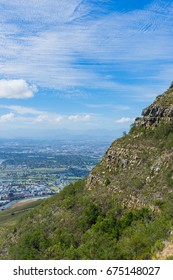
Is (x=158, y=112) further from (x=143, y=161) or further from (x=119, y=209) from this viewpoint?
(x=119, y=209)

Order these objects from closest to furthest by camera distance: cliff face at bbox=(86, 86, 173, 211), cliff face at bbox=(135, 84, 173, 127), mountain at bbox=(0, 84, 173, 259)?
mountain at bbox=(0, 84, 173, 259)
cliff face at bbox=(86, 86, 173, 211)
cliff face at bbox=(135, 84, 173, 127)

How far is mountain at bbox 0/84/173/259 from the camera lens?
23.9 metres

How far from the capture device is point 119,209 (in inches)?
1241

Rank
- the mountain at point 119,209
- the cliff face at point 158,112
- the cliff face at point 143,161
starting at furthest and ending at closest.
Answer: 1. the cliff face at point 158,112
2. the cliff face at point 143,161
3. the mountain at point 119,209

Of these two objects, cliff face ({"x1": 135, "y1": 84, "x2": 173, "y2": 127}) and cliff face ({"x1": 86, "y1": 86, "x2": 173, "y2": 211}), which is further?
cliff face ({"x1": 135, "y1": 84, "x2": 173, "y2": 127})

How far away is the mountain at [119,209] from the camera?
23.9 meters

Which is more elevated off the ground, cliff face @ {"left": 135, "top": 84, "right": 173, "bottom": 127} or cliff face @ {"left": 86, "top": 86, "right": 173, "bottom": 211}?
cliff face @ {"left": 135, "top": 84, "right": 173, "bottom": 127}

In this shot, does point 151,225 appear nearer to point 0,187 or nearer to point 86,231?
point 86,231

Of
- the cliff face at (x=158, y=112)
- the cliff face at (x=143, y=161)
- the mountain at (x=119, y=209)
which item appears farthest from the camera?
the cliff face at (x=158, y=112)

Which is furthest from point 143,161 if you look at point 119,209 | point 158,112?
point 158,112

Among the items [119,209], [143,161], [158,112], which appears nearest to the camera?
[119,209]

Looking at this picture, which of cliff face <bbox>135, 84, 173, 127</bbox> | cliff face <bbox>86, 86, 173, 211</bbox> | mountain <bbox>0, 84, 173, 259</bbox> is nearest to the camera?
mountain <bbox>0, 84, 173, 259</bbox>

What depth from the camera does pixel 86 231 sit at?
102ft
